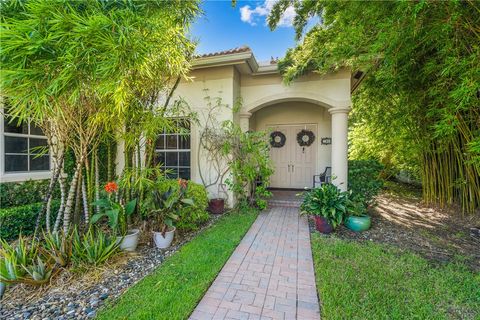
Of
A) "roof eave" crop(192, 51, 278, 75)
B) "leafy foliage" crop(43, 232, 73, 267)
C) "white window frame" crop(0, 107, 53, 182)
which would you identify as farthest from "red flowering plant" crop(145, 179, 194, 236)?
"roof eave" crop(192, 51, 278, 75)

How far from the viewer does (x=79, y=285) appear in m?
2.41

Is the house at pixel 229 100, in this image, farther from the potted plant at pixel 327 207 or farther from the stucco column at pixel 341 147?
the potted plant at pixel 327 207

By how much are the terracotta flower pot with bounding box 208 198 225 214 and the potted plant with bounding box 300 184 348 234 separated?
2093 mm

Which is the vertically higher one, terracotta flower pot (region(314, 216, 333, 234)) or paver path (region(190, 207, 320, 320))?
terracotta flower pot (region(314, 216, 333, 234))

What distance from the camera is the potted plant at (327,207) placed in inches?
154

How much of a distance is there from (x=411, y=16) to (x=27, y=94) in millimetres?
4480

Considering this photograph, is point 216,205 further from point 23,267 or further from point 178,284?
point 23,267

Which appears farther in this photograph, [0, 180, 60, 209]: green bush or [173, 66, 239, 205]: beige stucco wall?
[173, 66, 239, 205]: beige stucco wall

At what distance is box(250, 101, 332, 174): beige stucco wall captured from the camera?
285 inches

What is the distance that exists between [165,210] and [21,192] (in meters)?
3.35

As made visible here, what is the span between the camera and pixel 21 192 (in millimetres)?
4258

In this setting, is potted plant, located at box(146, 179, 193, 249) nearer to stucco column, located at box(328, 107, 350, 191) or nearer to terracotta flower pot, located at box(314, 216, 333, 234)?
terracotta flower pot, located at box(314, 216, 333, 234)

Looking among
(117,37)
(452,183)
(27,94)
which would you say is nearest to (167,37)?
(117,37)

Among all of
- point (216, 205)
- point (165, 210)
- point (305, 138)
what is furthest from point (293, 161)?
point (165, 210)
